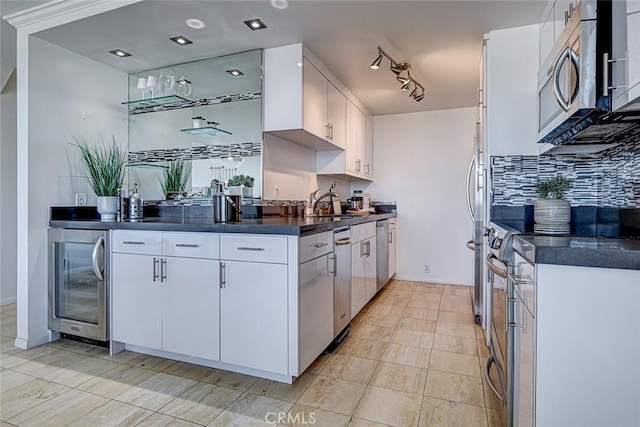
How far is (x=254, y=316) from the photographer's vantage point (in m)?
1.97

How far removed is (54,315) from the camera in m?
2.60

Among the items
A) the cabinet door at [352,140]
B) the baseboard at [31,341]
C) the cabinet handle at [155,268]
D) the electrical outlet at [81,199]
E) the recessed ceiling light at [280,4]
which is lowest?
the baseboard at [31,341]

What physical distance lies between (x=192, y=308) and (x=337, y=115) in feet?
7.82

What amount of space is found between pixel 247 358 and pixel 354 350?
850 mm

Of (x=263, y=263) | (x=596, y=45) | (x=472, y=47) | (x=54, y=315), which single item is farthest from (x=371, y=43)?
(x=54, y=315)

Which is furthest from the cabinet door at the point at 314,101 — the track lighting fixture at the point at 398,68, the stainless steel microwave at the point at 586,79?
the stainless steel microwave at the point at 586,79

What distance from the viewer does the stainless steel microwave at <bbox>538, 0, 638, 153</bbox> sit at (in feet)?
4.21

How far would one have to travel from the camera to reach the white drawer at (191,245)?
2057 millimetres

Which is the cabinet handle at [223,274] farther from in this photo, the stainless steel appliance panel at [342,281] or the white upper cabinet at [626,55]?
the white upper cabinet at [626,55]

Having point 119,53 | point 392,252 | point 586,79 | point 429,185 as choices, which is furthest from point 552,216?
point 119,53

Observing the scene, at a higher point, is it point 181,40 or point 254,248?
point 181,40

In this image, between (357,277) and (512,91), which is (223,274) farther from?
(512,91)

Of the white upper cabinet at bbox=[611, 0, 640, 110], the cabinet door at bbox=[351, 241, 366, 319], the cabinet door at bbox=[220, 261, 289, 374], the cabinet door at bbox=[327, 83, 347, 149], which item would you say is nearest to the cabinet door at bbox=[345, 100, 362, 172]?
the cabinet door at bbox=[327, 83, 347, 149]

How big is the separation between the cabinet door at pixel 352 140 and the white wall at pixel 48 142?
2.46m
